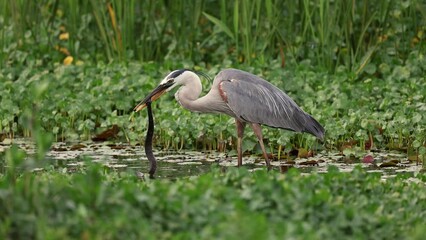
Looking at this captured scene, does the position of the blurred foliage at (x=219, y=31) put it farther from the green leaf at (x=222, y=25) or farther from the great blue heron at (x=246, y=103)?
the great blue heron at (x=246, y=103)

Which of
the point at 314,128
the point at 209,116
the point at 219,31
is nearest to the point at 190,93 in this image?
the point at 209,116

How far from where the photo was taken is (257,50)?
38.4 ft

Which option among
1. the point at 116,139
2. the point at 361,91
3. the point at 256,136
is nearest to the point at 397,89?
the point at 361,91

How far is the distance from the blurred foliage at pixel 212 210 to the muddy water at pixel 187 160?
209 cm

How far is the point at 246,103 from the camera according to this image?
8531 millimetres

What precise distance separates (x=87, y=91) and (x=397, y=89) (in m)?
2.80

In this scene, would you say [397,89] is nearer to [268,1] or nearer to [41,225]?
[268,1]

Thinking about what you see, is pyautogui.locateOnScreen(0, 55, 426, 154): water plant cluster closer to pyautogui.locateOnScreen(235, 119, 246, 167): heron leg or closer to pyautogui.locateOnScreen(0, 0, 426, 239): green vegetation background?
pyautogui.locateOnScreen(0, 0, 426, 239): green vegetation background

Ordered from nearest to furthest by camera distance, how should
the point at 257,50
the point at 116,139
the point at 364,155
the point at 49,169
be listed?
the point at 49,169 → the point at 364,155 → the point at 116,139 → the point at 257,50

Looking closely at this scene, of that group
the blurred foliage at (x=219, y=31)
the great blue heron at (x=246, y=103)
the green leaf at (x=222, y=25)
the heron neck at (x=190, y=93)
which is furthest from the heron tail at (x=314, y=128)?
the green leaf at (x=222, y=25)

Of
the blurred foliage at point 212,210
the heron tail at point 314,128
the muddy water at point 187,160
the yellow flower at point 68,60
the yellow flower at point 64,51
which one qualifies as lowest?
the blurred foliage at point 212,210

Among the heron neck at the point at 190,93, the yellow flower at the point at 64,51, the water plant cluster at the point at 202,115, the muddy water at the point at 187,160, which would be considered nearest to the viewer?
the muddy water at the point at 187,160

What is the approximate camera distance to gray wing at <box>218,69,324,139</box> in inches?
334

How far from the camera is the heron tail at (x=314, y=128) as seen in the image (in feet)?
27.6
